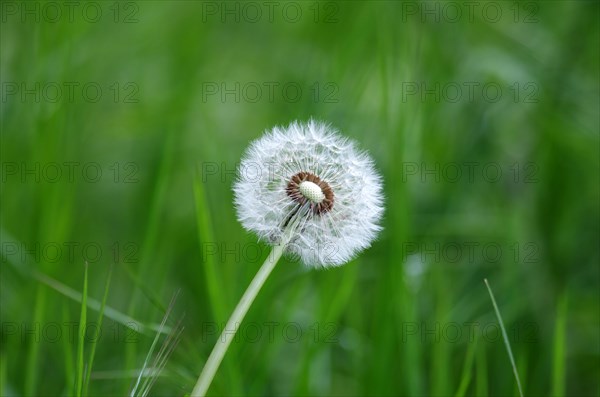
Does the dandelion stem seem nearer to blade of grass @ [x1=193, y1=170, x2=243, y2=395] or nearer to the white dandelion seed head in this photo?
the white dandelion seed head

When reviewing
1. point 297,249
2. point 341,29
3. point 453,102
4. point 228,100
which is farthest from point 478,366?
point 228,100

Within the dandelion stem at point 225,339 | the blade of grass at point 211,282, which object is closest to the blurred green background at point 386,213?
the blade of grass at point 211,282

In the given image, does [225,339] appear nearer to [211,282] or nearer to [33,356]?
[211,282]

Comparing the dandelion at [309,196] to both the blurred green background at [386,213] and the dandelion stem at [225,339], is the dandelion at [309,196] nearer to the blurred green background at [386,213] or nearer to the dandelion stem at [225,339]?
the dandelion stem at [225,339]

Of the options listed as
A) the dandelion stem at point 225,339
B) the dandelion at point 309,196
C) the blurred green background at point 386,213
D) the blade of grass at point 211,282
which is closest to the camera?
the dandelion stem at point 225,339

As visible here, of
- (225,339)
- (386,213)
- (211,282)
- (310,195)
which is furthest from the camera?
(386,213)

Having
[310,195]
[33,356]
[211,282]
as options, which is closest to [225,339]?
[310,195]
